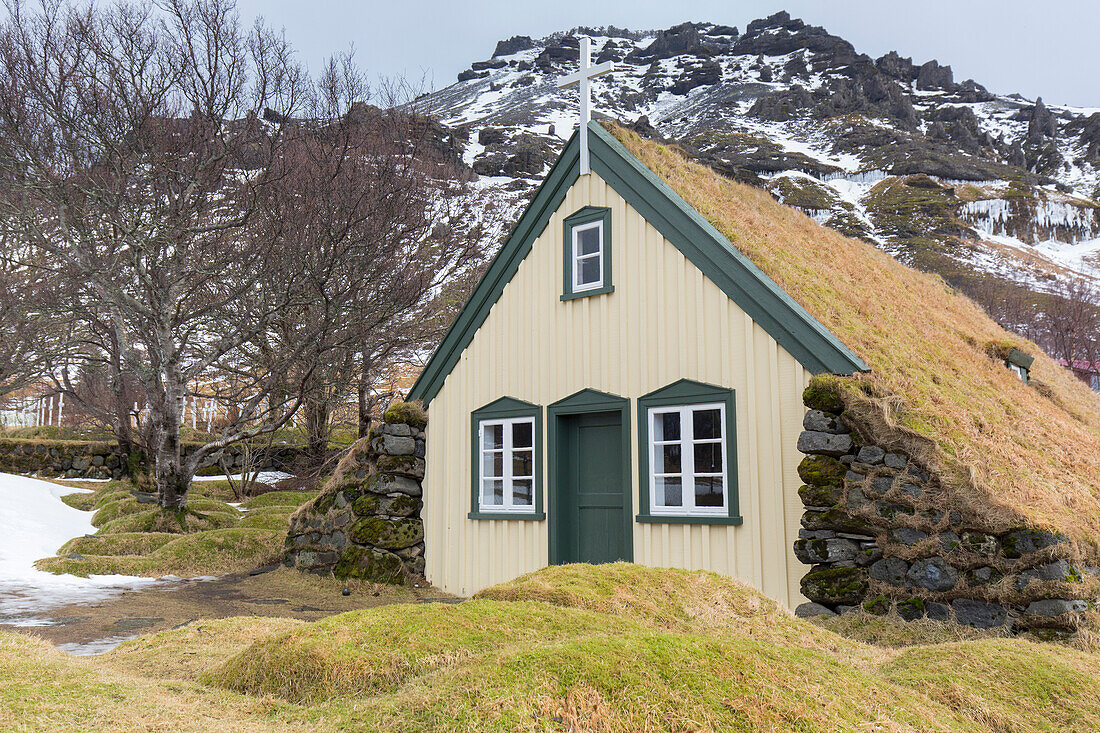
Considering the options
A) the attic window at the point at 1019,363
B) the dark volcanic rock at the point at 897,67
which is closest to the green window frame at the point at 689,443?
the attic window at the point at 1019,363

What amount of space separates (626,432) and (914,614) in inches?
148

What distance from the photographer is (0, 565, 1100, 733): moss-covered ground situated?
280 centimetres

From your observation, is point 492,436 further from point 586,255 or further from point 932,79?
point 932,79

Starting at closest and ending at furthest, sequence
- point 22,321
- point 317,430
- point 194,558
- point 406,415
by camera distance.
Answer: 1. point 406,415
2. point 194,558
3. point 22,321
4. point 317,430

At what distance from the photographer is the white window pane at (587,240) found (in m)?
10.2

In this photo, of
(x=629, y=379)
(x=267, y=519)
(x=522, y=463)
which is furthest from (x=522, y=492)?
(x=267, y=519)

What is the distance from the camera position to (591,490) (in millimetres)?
9773

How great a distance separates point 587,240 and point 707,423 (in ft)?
10.3

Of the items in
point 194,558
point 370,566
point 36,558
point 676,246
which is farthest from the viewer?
point 194,558

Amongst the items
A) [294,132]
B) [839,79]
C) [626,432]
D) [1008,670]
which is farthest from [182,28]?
[839,79]

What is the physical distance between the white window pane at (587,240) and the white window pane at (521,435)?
Answer: 2.52 metres

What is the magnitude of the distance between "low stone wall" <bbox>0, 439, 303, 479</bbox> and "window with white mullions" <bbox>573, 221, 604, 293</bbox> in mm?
16576

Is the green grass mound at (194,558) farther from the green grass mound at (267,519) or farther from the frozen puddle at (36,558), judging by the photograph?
the green grass mound at (267,519)

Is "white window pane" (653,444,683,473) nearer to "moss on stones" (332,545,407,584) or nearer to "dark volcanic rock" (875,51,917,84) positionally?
"moss on stones" (332,545,407,584)
